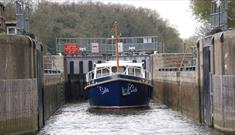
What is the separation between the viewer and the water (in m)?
23.8

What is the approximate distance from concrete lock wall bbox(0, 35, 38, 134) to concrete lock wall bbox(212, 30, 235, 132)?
6931 millimetres

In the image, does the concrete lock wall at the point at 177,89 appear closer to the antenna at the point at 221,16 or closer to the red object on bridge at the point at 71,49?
the antenna at the point at 221,16

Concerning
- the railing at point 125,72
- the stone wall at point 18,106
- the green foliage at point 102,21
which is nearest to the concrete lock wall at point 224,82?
the stone wall at point 18,106

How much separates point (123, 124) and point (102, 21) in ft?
248

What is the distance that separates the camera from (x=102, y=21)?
4023 inches

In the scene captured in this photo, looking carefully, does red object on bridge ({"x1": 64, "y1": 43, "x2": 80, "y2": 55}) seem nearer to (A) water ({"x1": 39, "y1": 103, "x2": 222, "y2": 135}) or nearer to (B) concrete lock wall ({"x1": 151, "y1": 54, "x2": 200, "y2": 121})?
(B) concrete lock wall ({"x1": 151, "y1": 54, "x2": 200, "y2": 121})

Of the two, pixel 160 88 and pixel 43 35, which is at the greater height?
pixel 43 35

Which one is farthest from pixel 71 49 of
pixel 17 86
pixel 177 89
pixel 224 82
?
pixel 224 82

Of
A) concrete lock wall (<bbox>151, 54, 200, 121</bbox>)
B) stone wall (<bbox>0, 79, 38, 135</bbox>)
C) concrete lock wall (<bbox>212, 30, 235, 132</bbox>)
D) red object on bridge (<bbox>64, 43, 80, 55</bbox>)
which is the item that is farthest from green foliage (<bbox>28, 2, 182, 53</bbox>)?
concrete lock wall (<bbox>212, 30, 235, 132</bbox>)

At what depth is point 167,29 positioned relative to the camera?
107188mm

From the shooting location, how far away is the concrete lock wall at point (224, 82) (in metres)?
20.5

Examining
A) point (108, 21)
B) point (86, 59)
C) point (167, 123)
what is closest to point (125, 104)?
point (167, 123)

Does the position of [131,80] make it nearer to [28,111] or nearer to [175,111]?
[175,111]

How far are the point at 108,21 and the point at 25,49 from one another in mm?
80460
